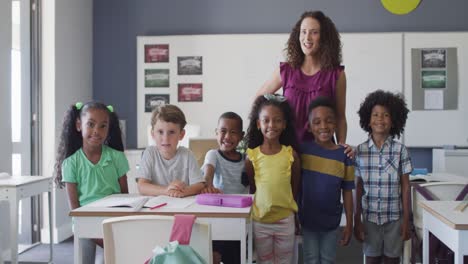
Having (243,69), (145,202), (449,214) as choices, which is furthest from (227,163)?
(243,69)

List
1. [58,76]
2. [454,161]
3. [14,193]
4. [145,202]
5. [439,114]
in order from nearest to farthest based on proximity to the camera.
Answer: [145,202] < [14,193] < [58,76] < [454,161] < [439,114]

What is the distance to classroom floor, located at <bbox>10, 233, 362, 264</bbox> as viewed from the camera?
3.54 meters

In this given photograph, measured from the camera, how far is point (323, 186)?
217 centimetres

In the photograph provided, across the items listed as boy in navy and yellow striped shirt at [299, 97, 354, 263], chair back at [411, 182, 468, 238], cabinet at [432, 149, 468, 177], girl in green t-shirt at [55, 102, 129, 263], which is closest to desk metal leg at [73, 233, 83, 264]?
girl in green t-shirt at [55, 102, 129, 263]

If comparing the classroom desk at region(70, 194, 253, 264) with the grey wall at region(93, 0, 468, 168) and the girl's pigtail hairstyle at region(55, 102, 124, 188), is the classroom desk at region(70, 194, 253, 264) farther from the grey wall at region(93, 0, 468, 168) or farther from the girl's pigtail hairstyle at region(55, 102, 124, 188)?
the grey wall at region(93, 0, 468, 168)

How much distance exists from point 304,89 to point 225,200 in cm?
80

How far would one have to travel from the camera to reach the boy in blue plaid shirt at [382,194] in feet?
7.56

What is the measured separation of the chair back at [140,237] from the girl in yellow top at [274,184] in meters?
0.71

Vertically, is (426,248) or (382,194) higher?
(382,194)

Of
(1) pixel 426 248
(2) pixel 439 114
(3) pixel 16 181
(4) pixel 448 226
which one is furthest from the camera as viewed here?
(2) pixel 439 114

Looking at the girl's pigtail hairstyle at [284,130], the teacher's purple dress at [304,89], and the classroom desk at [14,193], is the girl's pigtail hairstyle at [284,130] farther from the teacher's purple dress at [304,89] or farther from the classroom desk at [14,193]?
the classroom desk at [14,193]

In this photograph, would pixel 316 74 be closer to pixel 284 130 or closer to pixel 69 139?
Answer: pixel 284 130

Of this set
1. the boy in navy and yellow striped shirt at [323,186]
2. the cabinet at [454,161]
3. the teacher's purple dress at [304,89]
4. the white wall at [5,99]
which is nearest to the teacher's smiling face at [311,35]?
the teacher's purple dress at [304,89]

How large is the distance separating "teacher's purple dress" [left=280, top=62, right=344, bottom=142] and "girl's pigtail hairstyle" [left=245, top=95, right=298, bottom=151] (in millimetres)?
73
